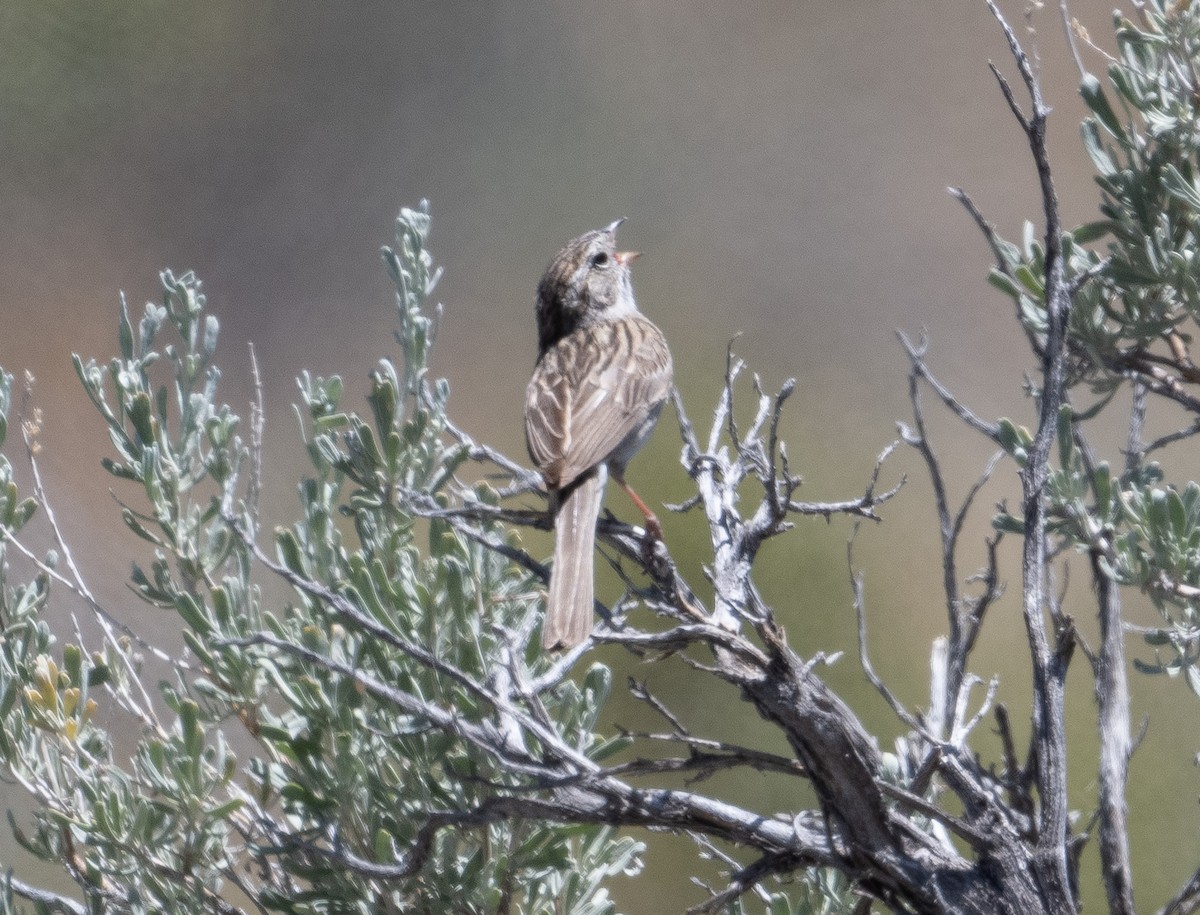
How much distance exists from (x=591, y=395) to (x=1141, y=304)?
49.0 inches

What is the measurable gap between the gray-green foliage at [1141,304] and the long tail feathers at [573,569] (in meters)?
0.67

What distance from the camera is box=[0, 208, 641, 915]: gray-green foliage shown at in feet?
6.48

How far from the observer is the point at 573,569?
87.1 inches

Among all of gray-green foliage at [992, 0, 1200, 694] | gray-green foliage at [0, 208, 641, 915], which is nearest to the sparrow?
gray-green foliage at [0, 208, 641, 915]

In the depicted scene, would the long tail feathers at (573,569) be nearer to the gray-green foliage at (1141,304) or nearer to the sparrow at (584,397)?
the sparrow at (584,397)

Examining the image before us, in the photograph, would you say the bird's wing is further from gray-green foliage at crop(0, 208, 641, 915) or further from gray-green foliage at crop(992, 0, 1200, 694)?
gray-green foliage at crop(992, 0, 1200, 694)

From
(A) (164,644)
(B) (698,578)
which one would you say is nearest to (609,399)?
(B) (698,578)

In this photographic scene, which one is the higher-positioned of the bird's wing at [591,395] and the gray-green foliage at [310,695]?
the bird's wing at [591,395]

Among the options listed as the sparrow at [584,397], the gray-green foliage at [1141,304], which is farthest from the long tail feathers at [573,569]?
the gray-green foliage at [1141,304]

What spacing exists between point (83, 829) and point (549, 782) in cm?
83

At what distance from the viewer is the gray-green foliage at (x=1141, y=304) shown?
5.88 ft

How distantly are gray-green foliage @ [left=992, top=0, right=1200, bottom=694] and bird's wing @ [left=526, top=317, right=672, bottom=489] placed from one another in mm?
947

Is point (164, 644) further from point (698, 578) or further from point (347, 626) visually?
point (347, 626)

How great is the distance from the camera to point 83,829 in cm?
198
